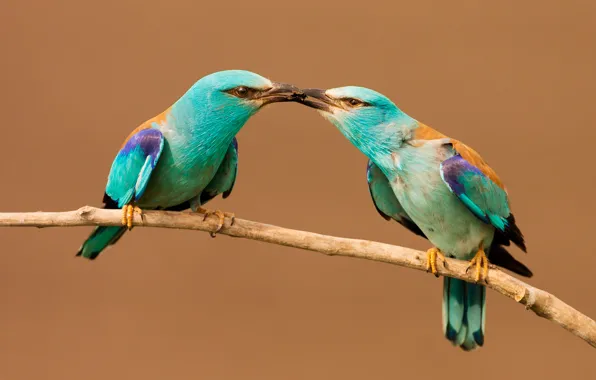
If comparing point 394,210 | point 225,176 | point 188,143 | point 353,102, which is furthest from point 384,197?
point 188,143

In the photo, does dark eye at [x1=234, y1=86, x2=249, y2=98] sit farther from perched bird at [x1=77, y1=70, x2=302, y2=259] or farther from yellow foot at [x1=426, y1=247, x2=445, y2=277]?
yellow foot at [x1=426, y1=247, x2=445, y2=277]

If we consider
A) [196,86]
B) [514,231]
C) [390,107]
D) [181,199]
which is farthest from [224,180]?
[514,231]

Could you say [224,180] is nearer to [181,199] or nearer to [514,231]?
[181,199]

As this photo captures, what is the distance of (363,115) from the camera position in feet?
7.46

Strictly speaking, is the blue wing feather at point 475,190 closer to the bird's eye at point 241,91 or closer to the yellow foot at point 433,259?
the yellow foot at point 433,259

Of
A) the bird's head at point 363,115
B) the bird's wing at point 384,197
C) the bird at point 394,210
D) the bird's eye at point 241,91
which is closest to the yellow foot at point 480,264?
the bird at point 394,210

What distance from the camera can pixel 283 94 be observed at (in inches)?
87.7

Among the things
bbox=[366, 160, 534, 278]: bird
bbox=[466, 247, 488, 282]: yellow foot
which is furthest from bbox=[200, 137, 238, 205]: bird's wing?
bbox=[466, 247, 488, 282]: yellow foot

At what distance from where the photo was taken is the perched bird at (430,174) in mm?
2275

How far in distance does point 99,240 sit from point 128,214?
0.28 metres

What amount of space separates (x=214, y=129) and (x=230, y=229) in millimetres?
273

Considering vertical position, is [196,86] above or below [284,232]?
above

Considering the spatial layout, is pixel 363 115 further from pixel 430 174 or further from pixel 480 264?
pixel 480 264

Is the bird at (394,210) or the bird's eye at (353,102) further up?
the bird's eye at (353,102)
